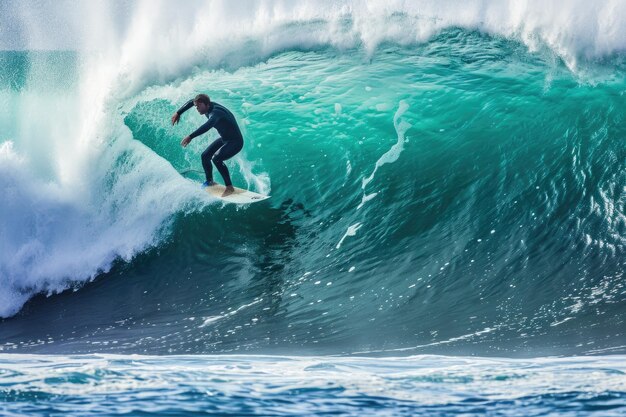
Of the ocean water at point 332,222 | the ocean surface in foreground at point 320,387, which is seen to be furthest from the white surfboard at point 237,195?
the ocean surface in foreground at point 320,387

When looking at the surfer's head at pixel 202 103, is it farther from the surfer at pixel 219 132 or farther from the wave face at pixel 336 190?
the wave face at pixel 336 190

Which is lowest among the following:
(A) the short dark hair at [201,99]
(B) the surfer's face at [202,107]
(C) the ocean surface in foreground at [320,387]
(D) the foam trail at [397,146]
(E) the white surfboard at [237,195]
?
(C) the ocean surface in foreground at [320,387]

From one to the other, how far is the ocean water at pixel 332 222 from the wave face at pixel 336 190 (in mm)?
30

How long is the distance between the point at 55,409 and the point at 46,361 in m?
1.78

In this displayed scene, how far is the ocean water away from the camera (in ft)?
17.1

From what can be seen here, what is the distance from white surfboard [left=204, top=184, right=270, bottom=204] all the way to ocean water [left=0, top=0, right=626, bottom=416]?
0.38 feet

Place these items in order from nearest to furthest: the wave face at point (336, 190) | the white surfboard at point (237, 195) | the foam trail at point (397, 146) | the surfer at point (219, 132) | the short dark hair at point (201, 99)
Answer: the wave face at point (336, 190), the short dark hair at point (201, 99), the surfer at point (219, 132), the white surfboard at point (237, 195), the foam trail at point (397, 146)

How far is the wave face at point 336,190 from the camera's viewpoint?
6.94 metres

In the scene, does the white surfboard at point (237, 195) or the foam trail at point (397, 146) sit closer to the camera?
the white surfboard at point (237, 195)

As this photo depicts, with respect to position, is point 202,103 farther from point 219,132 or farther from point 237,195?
point 237,195

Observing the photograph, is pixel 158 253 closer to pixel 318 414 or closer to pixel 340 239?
pixel 340 239

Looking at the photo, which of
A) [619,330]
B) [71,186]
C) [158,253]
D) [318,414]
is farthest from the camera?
[71,186]

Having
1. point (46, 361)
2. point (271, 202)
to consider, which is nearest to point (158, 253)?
point (271, 202)

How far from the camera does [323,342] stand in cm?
650
